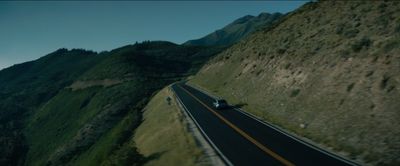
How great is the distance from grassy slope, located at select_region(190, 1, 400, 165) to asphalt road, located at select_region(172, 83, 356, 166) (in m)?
1.34

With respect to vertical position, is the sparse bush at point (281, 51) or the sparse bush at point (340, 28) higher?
the sparse bush at point (340, 28)

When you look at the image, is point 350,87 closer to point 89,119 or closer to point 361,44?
point 361,44

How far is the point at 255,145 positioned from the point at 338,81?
901 cm

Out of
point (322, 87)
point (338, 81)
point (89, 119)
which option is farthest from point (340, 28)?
point (89, 119)

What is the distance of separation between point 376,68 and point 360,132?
19.8ft

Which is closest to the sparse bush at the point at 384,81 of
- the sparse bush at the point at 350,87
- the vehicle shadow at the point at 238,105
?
the sparse bush at the point at 350,87

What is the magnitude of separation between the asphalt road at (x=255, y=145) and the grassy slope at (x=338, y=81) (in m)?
1.34

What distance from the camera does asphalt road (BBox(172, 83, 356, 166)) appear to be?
18.0 metres

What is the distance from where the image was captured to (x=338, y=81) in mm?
26953

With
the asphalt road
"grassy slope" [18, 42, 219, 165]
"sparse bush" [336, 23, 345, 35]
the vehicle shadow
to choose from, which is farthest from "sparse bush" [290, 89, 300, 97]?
"grassy slope" [18, 42, 219, 165]

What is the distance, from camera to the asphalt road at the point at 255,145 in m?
18.0

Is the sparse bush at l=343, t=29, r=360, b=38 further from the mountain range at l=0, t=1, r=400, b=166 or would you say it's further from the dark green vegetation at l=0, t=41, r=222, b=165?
the dark green vegetation at l=0, t=41, r=222, b=165

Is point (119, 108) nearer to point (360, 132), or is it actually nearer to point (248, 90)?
point (248, 90)

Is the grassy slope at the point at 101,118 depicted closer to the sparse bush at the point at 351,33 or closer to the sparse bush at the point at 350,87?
the sparse bush at the point at 350,87
